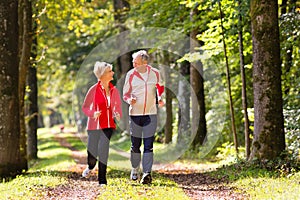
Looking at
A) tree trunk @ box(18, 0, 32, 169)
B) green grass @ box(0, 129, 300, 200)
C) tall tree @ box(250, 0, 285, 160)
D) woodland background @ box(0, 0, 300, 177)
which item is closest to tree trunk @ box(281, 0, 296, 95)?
woodland background @ box(0, 0, 300, 177)

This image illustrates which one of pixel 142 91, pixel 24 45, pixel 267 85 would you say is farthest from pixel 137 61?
pixel 24 45

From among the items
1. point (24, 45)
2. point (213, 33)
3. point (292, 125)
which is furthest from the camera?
point (24, 45)

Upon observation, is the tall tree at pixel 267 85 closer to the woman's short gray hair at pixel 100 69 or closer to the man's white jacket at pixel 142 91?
the man's white jacket at pixel 142 91

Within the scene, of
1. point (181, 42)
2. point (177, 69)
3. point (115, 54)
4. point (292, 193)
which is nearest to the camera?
point (292, 193)

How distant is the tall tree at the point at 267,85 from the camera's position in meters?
11.0

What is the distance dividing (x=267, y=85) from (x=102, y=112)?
12.2ft

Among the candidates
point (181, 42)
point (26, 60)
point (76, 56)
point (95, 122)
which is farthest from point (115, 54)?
point (95, 122)

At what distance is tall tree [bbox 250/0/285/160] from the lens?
11008 millimetres

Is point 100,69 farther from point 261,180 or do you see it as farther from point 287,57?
point 287,57

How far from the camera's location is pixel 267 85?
36.3ft

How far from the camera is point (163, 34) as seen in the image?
20.2 meters

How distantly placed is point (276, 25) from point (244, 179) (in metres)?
3.53

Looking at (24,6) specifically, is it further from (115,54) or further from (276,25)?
(115,54)

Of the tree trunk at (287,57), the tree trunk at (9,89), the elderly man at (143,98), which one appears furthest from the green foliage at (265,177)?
the tree trunk at (9,89)
